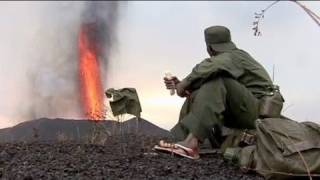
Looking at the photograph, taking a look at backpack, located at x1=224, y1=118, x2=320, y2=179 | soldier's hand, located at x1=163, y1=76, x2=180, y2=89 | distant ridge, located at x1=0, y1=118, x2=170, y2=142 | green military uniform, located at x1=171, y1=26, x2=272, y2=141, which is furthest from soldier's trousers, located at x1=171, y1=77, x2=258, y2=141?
distant ridge, located at x1=0, y1=118, x2=170, y2=142

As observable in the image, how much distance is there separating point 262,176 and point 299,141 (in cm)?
40

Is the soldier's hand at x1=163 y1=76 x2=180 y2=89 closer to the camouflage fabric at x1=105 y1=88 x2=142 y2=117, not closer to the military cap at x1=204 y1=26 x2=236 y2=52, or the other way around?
the military cap at x1=204 y1=26 x2=236 y2=52

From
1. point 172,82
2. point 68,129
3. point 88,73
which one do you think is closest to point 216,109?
point 172,82

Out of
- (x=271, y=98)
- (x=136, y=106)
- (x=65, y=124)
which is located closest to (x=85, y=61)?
(x=65, y=124)

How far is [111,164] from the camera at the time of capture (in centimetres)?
511

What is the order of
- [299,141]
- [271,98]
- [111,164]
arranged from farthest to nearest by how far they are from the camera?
[271,98] < [111,164] < [299,141]

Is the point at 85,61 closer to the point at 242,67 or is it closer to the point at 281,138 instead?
the point at 242,67

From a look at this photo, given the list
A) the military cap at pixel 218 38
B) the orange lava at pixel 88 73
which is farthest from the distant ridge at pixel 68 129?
Answer: the military cap at pixel 218 38

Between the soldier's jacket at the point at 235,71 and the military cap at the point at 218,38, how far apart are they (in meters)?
0.09

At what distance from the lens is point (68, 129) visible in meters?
8.84

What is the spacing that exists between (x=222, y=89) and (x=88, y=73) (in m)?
8.93

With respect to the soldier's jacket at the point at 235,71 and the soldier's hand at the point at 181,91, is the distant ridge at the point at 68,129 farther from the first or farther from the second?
the soldier's jacket at the point at 235,71

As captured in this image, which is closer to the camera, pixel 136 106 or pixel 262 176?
pixel 262 176

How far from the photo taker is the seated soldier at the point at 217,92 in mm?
5285
